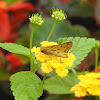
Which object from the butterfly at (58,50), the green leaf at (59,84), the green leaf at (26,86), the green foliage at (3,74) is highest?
the butterfly at (58,50)

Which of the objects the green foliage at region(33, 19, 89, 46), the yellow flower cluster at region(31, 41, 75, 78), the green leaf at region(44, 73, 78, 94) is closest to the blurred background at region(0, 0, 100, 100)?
the green foliage at region(33, 19, 89, 46)

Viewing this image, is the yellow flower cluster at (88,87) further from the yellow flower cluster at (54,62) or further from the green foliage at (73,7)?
the green foliage at (73,7)

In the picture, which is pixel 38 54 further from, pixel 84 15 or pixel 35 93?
pixel 84 15

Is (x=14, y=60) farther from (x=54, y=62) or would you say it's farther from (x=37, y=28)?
(x=54, y=62)

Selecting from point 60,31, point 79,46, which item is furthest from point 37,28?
point 79,46

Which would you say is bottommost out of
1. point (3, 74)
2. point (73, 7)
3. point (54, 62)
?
point (3, 74)

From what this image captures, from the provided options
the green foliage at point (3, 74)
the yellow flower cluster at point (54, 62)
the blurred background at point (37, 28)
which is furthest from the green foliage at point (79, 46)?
the green foliage at point (3, 74)
